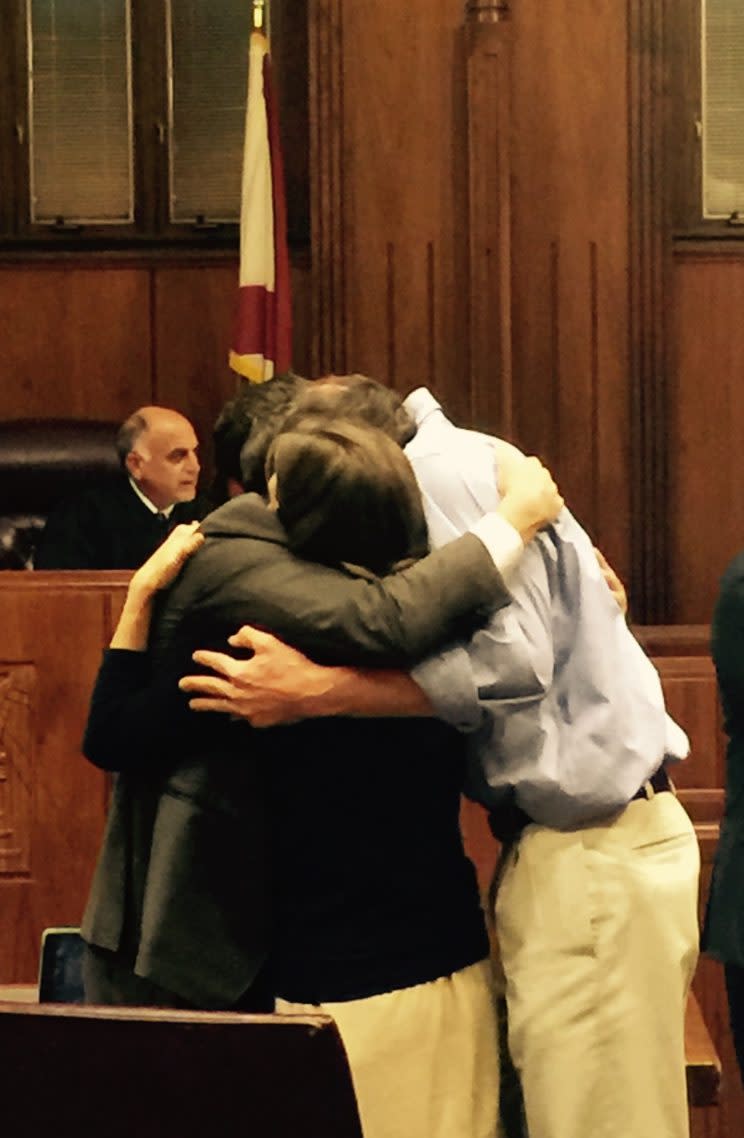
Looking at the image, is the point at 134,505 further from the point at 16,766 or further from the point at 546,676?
the point at 546,676


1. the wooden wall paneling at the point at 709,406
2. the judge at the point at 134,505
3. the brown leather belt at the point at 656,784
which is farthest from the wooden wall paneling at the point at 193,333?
the brown leather belt at the point at 656,784

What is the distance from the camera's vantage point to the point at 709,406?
6211mm

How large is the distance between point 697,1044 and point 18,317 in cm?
451

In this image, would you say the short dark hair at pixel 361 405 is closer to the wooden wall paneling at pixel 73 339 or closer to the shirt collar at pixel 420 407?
the shirt collar at pixel 420 407

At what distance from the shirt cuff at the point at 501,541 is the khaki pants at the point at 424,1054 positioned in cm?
41

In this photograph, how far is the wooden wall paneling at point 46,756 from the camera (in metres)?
4.06

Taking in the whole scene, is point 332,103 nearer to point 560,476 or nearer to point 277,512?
point 560,476

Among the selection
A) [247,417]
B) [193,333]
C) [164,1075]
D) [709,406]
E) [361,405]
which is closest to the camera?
[164,1075]

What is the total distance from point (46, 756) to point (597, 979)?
2.49 meters

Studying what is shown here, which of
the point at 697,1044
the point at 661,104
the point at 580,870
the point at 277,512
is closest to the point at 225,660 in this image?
the point at 277,512

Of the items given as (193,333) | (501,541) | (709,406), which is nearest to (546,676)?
(501,541)

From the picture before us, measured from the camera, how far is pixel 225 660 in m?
1.71

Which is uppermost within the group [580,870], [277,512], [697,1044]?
[277,512]

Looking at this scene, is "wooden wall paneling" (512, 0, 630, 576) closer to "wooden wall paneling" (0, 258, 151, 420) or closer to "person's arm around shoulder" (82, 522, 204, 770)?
"wooden wall paneling" (0, 258, 151, 420)
